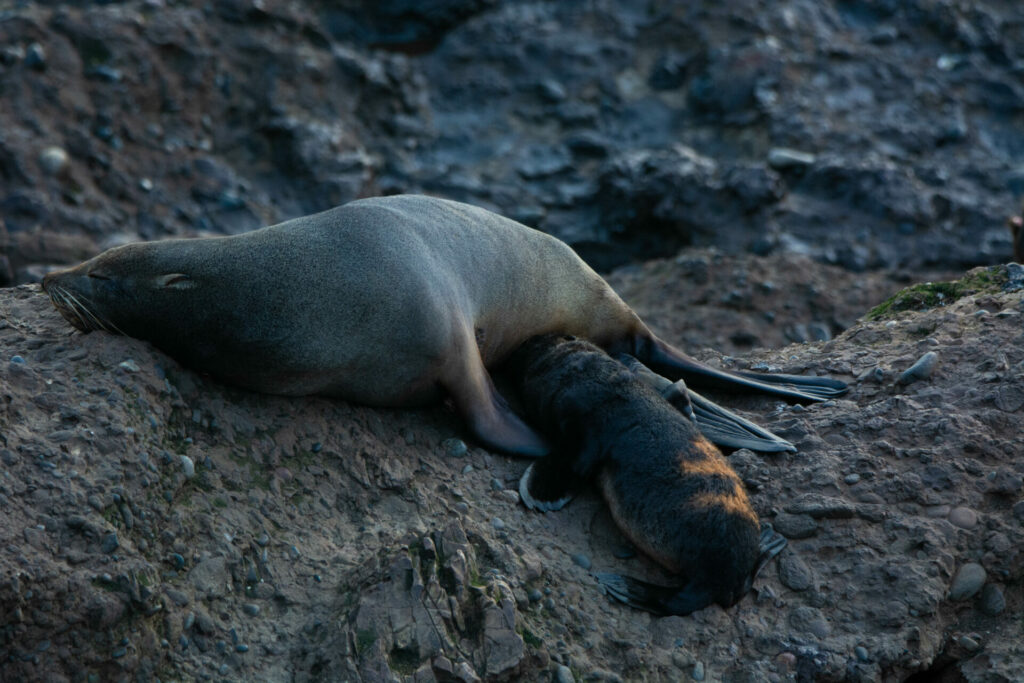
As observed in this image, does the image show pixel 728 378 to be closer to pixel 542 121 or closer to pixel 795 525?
pixel 795 525

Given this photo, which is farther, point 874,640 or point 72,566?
point 874,640

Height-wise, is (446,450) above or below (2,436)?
below

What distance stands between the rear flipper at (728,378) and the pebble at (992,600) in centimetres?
107

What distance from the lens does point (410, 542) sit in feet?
11.2

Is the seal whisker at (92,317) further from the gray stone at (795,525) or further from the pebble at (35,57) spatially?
the pebble at (35,57)

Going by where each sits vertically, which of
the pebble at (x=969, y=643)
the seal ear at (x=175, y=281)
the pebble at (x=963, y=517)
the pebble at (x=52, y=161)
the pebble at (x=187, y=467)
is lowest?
the pebble at (x=52, y=161)

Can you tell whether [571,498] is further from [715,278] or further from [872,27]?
[872,27]

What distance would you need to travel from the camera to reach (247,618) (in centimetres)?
330

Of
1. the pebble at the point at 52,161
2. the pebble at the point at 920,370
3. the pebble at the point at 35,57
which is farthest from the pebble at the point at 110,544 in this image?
the pebble at the point at 35,57

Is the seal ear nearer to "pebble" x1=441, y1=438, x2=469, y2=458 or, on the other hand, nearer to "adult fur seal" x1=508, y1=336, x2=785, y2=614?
"pebble" x1=441, y1=438, x2=469, y2=458

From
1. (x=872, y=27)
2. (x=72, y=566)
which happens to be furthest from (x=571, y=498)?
(x=872, y=27)

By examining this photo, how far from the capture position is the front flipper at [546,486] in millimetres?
3973

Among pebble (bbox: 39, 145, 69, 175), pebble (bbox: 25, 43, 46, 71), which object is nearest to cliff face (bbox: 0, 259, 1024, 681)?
pebble (bbox: 39, 145, 69, 175)

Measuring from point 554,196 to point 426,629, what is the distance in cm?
616
